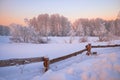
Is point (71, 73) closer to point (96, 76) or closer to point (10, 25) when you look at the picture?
point (96, 76)

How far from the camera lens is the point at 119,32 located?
118 feet

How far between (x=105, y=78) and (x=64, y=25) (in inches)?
2188

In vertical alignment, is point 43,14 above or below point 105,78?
above

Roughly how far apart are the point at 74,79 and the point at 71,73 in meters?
0.59

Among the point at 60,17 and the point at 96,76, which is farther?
the point at 60,17

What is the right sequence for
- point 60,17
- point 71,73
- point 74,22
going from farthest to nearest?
point 60,17 → point 74,22 → point 71,73

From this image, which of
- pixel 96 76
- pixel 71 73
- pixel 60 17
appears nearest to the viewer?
pixel 96 76

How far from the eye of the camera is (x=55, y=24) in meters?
63.1

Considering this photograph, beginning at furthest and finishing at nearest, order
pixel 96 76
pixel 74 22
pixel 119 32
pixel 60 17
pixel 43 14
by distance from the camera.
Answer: pixel 60 17 → pixel 43 14 → pixel 74 22 → pixel 119 32 → pixel 96 76

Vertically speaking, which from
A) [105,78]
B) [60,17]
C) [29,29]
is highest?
[60,17]

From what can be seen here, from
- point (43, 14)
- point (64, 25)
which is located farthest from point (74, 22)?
point (43, 14)

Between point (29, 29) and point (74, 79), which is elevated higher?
point (29, 29)

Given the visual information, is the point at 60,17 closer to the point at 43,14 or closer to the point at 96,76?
the point at 43,14

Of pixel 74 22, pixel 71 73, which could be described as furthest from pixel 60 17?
pixel 71 73
